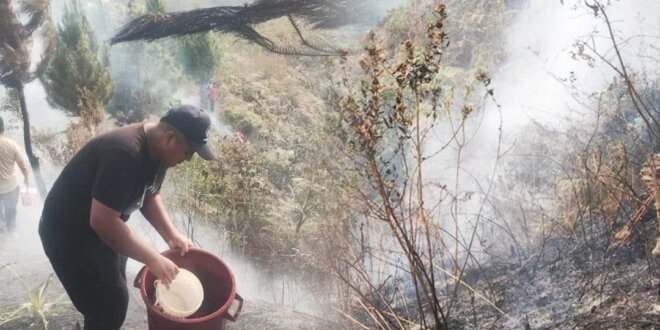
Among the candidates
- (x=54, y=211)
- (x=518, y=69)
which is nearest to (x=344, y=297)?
(x=54, y=211)

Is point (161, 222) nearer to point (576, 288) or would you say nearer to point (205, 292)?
point (205, 292)

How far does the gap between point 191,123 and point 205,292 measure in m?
0.98

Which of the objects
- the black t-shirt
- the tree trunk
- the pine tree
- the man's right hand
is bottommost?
the man's right hand

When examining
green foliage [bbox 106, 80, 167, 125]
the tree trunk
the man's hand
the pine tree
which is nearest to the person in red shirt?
green foliage [bbox 106, 80, 167, 125]

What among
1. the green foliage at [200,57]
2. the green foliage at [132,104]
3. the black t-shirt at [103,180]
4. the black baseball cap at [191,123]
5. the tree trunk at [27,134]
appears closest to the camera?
the black t-shirt at [103,180]

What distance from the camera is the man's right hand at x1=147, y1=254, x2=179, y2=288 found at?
2.06 m

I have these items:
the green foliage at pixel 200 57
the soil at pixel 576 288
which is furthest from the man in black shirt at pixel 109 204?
the green foliage at pixel 200 57

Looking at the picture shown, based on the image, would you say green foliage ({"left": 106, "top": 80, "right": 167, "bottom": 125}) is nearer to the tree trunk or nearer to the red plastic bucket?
the tree trunk

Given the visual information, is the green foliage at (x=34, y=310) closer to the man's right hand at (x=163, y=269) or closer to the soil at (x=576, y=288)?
the man's right hand at (x=163, y=269)

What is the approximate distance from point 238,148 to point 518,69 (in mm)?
4543

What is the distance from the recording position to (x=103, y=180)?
1950 millimetres

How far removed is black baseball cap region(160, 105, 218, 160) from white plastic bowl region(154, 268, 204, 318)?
0.58 m

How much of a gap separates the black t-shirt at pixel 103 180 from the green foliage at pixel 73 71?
32.6 ft

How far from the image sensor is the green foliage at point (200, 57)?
15.5 meters
